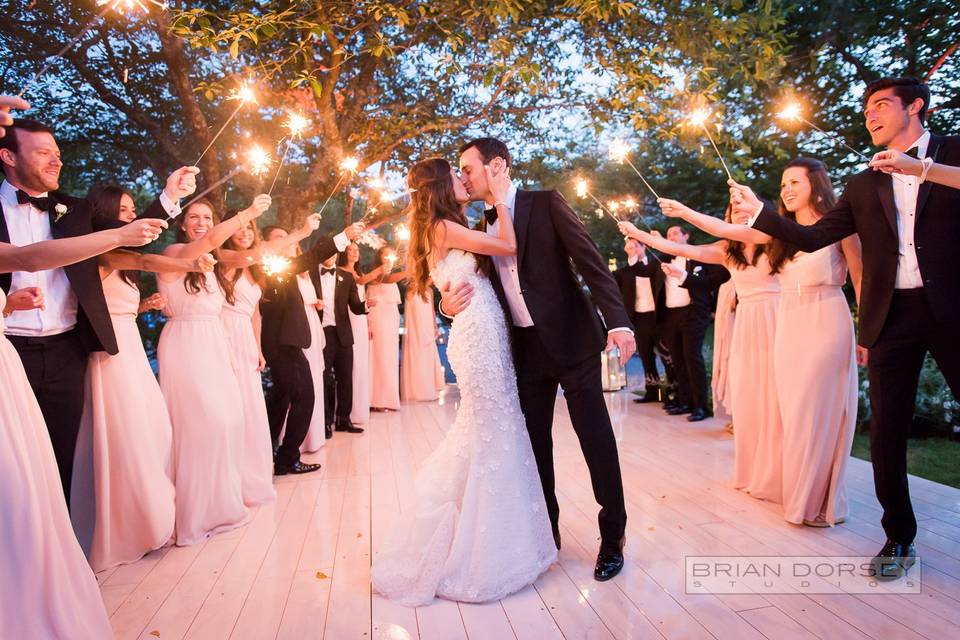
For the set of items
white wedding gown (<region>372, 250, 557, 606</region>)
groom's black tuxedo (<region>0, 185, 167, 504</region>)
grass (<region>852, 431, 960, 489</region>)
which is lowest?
grass (<region>852, 431, 960, 489</region>)

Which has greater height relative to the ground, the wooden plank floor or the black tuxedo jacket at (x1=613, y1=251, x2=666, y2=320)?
the black tuxedo jacket at (x1=613, y1=251, x2=666, y2=320)

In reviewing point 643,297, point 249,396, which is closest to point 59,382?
point 249,396

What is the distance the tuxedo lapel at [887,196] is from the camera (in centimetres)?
250

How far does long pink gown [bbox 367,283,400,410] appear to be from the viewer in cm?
764

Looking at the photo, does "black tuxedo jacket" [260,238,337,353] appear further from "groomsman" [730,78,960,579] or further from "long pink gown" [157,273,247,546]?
"groomsman" [730,78,960,579]

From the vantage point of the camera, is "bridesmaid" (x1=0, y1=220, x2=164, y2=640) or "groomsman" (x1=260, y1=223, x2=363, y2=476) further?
"groomsman" (x1=260, y1=223, x2=363, y2=476)

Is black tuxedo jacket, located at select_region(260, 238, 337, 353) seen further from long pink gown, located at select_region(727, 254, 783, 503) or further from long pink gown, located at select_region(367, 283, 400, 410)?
long pink gown, located at select_region(727, 254, 783, 503)

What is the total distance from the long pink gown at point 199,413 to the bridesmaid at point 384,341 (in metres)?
4.03

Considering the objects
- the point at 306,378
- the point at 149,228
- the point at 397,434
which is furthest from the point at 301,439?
the point at 149,228

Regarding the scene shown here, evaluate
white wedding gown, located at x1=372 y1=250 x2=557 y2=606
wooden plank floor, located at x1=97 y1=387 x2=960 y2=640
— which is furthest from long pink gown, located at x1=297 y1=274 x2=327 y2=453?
white wedding gown, located at x1=372 y1=250 x2=557 y2=606

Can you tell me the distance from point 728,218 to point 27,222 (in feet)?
13.3

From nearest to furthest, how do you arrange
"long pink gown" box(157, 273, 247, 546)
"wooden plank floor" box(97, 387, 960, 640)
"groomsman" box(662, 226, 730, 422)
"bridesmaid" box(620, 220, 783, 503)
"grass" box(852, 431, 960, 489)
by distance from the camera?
"wooden plank floor" box(97, 387, 960, 640) → "long pink gown" box(157, 273, 247, 546) → "bridesmaid" box(620, 220, 783, 503) → "grass" box(852, 431, 960, 489) → "groomsman" box(662, 226, 730, 422)

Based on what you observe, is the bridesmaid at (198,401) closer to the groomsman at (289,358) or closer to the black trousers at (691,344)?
the groomsman at (289,358)

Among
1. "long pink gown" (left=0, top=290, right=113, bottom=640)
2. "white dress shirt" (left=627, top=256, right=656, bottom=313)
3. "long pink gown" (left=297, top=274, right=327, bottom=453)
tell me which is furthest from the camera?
"white dress shirt" (left=627, top=256, right=656, bottom=313)
